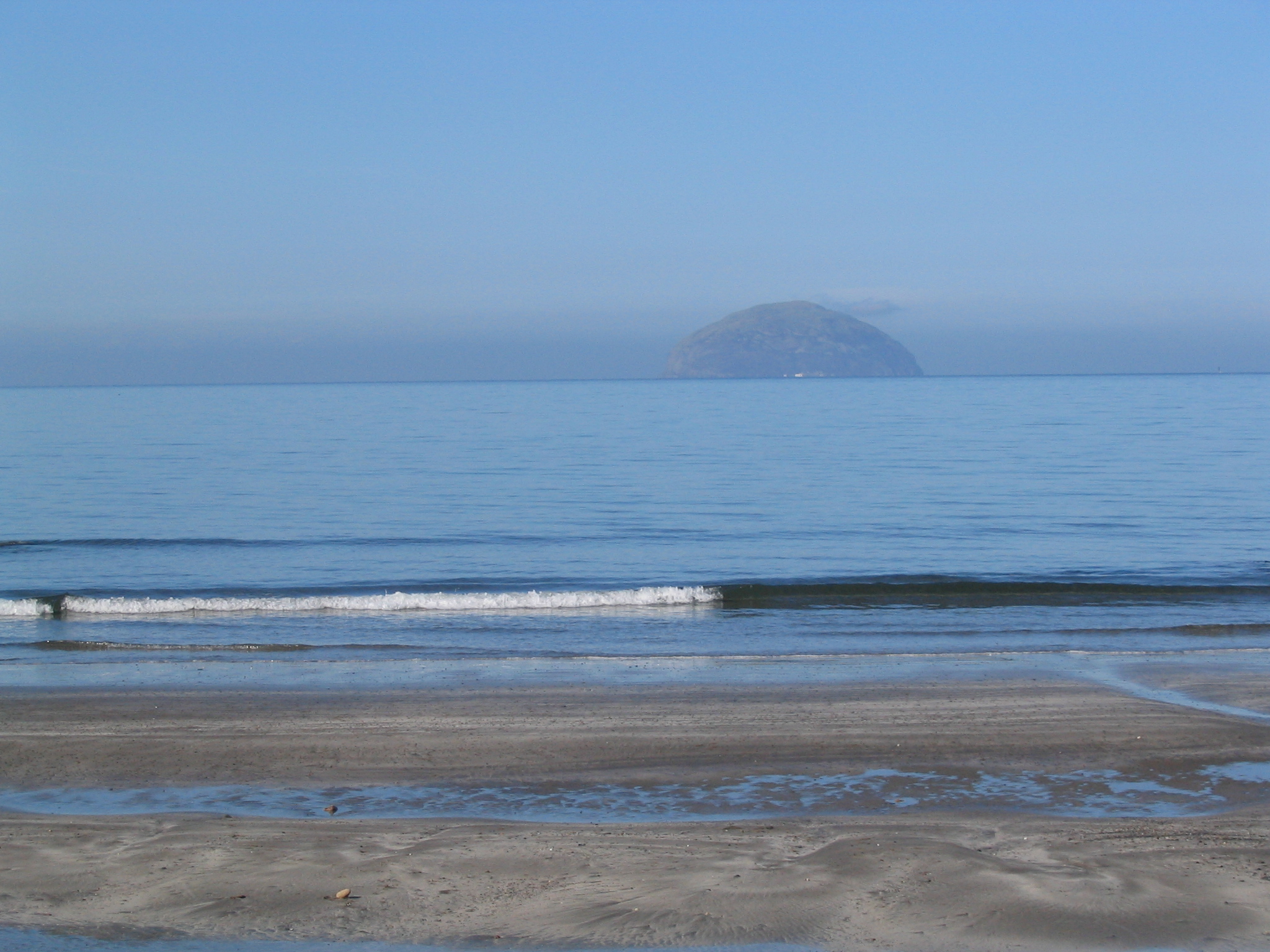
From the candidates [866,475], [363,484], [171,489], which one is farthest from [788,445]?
[171,489]

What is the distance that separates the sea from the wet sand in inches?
16.6

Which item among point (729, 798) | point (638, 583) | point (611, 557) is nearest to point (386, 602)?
point (638, 583)

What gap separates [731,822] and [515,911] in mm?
2075

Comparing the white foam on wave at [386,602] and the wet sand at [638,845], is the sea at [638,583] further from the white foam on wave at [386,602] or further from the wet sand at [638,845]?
the wet sand at [638,845]

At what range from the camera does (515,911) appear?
595 cm

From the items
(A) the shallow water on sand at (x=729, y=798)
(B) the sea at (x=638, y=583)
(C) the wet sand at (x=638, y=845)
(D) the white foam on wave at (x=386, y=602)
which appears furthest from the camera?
(D) the white foam on wave at (x=386, y=602)

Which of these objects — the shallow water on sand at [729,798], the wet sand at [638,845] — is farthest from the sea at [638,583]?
the wet sand at [638,845]

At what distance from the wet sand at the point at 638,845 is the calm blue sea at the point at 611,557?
2673 mm

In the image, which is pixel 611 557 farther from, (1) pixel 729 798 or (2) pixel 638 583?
(1) pixel 729 798

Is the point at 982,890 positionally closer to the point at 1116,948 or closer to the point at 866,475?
the point at 1116,948

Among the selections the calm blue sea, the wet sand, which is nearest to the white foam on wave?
the calm blue sea

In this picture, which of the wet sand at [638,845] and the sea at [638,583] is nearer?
the wet sand at [638,845]

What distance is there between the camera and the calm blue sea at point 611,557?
14930 millimetres

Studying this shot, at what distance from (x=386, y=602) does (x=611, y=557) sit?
6298 millimetres
